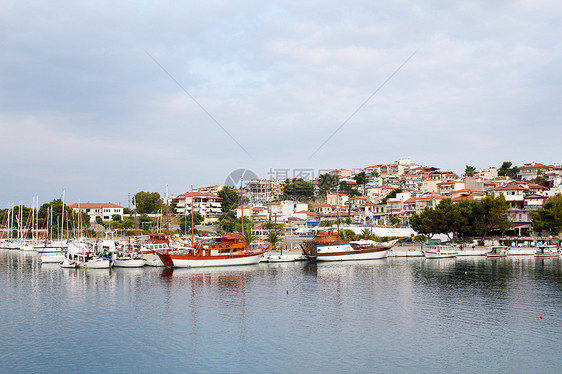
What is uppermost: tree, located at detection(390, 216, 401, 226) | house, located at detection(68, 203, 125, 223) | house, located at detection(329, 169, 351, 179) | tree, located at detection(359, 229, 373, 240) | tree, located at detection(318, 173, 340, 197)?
house, located at detection(329, 169, 351, 179)

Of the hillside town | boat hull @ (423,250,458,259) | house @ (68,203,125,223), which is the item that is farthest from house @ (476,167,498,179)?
house @ (68,203,125,223)

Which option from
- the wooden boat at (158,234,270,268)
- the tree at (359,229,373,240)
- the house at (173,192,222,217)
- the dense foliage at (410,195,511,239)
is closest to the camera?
the wooden boat at (158,234,270,268)

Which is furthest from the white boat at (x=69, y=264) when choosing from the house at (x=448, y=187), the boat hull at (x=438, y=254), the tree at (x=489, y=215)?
the house at (x=448, y=187)

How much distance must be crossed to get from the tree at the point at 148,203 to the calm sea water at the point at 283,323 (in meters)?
67.0

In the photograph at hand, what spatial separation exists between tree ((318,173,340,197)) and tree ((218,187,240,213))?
27742 millimetres

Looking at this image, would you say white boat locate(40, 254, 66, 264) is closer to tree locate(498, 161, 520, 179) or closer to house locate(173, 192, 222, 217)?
A: house locate(173, 192, 222, 217)

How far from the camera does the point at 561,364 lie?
1920cm

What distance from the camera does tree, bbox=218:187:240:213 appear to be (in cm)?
11755

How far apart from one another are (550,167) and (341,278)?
318 ft

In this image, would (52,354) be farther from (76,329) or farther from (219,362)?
(219,362)

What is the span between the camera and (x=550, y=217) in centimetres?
6594

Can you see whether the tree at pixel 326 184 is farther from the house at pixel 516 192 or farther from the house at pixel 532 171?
the house at pixel 516 192

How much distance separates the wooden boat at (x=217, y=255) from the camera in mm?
49531

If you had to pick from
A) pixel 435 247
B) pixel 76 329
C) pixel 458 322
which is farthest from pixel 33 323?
pixel 435 247
